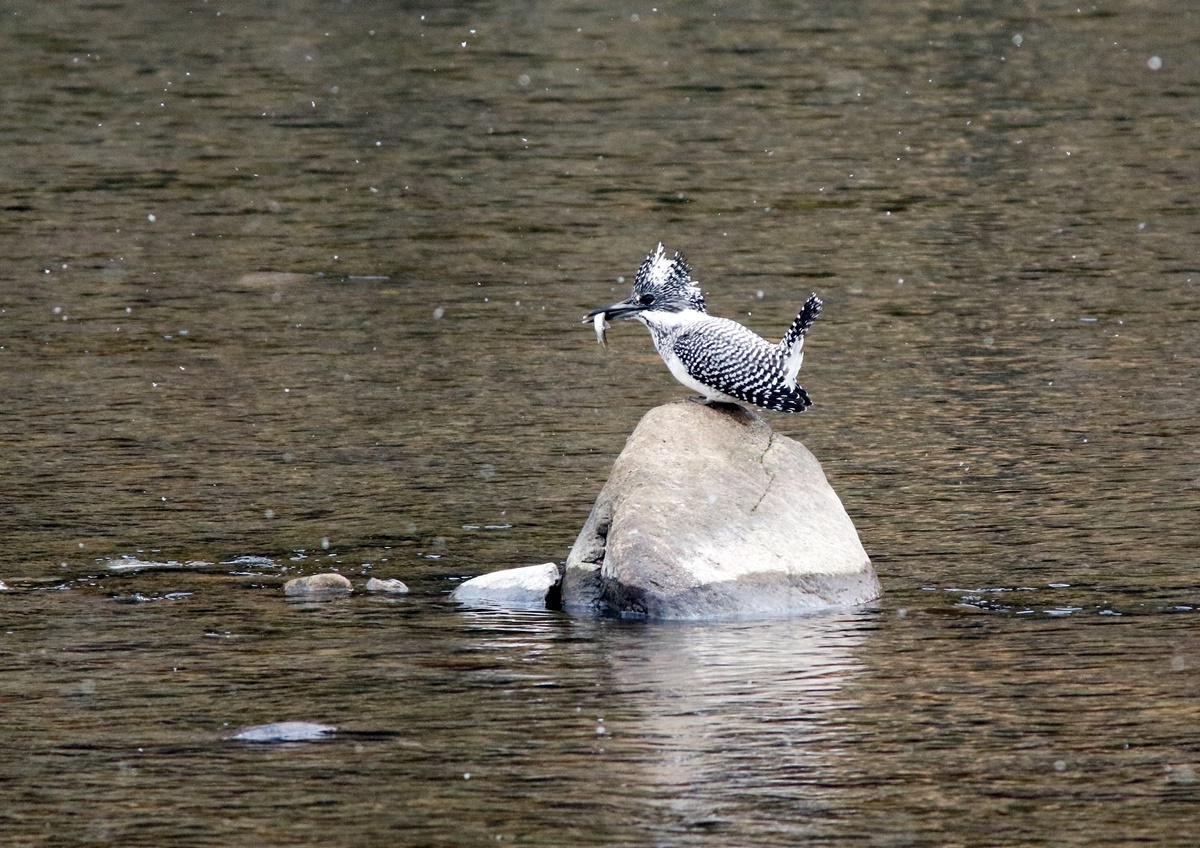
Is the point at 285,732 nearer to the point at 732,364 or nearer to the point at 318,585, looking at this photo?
the point at 318,585

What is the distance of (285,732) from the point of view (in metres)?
7.38

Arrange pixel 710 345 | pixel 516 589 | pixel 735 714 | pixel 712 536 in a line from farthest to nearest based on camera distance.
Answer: pixel 710 345, pixel 516 589, pixel 712 536, pixel 735 714

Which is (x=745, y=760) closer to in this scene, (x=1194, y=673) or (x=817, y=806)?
(x=817, y=806)

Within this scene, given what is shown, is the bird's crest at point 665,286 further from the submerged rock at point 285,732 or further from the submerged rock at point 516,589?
the submerged rock at point 285,732

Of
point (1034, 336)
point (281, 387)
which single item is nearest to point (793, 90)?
point (1034, 336)

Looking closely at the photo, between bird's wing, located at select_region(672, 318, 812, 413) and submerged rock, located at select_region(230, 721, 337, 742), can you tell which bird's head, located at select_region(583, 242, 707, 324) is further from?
submerged rock, located at select_region(230, 721, 337, 742)

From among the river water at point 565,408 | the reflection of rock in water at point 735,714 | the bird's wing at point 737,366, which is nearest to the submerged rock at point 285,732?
the river water at point 565,408

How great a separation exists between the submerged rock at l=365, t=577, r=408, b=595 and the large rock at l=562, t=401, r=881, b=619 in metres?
0.73

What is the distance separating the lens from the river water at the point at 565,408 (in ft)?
23.0

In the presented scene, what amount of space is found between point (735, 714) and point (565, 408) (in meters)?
5.45

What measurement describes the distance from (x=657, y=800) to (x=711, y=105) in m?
15.4

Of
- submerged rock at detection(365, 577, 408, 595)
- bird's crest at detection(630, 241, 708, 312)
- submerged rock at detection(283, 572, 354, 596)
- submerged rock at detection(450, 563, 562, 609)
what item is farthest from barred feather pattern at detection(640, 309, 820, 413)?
submerged rock at detection(283, 572, 354, 596)

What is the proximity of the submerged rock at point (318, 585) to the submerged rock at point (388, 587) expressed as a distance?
0.09 m

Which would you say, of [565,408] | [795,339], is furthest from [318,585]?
[565,408]
